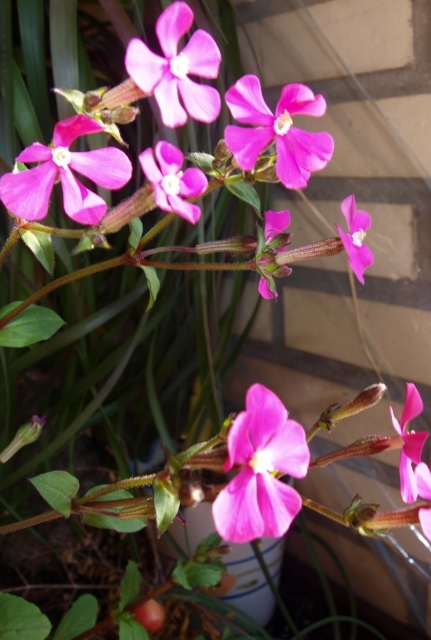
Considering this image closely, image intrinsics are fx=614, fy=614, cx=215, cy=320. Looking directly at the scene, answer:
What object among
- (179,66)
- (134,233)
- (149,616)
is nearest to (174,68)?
(179,66)

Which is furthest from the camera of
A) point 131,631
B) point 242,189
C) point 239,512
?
point 131,631

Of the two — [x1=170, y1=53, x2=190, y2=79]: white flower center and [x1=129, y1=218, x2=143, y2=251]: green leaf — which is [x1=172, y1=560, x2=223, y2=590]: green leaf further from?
[x1=170, y1=53, x2=190, y2=79]: white flower center

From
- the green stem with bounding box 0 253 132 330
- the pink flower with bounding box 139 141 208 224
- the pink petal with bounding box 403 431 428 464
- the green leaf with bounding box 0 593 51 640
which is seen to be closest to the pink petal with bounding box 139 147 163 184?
the pink flower with bounding box 139 141 208 224

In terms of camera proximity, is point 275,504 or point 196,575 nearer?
point 275,504

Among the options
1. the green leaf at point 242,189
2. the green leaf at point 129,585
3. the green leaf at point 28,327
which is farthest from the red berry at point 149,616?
the green leaf at point 242,189

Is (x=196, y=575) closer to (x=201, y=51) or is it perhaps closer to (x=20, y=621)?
(x=20, y=621)

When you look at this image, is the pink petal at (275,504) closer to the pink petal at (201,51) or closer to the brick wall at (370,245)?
the pink petal at (201,51)

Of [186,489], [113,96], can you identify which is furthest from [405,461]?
[113,96]
